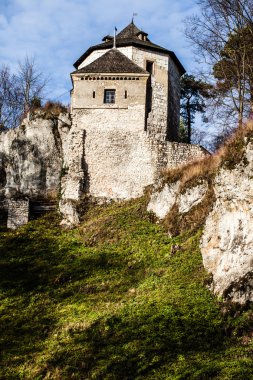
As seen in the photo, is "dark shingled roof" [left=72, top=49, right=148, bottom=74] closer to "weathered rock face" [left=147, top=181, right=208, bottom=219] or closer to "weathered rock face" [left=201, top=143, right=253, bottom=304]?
"weathered rock face" [left=147, top=181, right=208, bottom=219]

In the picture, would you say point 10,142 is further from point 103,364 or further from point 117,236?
point 103,364

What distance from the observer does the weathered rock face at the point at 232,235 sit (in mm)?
16016

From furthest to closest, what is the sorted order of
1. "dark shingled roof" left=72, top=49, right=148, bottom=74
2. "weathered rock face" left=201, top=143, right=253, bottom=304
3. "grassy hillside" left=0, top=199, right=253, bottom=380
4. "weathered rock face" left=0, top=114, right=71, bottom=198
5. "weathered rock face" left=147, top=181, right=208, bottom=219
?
"weathered rock face" left=0, top=114, right=71, bottom=198, "dark shingled roof" left=72, top=49, right=148, bottom=74, "weathered rock face" left=147, top=181, right=208, bottom=219, "weathered rock face" left=201, top=143, right=253, bottom=304, "grassy hillside" left=0, top=199, right=253, bottom=380

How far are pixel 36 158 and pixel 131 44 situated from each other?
362 inches

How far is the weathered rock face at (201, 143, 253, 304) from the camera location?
16.0m

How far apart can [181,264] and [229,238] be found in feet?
9.40

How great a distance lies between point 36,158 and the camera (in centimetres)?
3209

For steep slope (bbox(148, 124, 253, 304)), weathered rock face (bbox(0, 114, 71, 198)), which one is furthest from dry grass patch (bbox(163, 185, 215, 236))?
weathered rock face (bbox(0, 114, 71, 198))

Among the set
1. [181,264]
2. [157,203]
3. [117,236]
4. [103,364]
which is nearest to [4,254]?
[117,236]

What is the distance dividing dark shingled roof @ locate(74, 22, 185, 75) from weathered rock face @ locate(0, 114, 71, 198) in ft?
16.3

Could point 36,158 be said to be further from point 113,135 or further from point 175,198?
point 175,198

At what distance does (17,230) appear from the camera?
28.0m

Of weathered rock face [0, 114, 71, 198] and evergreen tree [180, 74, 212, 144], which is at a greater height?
evergreen tree [180, 74, 212, 144]

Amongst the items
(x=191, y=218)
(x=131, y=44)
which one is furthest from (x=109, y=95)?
(x=191, y=218)
